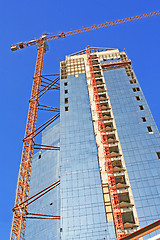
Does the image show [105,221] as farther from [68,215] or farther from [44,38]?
[44,38]

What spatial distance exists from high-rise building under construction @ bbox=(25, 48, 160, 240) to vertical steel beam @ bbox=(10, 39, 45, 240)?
884 centimetres

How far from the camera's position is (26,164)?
63.4 metres

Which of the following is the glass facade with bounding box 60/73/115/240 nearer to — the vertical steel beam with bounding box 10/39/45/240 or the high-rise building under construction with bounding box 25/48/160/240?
the high-rise building under construction with bounding box 25/48/160/240

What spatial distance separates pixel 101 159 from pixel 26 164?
66.0ft

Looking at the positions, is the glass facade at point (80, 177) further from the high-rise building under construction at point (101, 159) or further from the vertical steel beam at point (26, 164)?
the vertical steel beam at point (26, 164)

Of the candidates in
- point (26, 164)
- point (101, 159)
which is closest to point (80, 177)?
point (101, 159)

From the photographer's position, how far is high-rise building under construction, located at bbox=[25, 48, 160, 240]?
47406 mm

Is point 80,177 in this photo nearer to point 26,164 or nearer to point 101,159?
point 101,159

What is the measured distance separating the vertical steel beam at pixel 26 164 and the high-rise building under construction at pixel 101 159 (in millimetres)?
8838

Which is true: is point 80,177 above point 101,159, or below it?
below

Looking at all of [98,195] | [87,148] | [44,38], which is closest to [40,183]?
[87,148]

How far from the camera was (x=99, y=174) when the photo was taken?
53562mm

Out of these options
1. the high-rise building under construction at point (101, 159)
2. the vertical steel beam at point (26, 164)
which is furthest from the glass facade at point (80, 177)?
the vertical steel beam at point (26, 164)

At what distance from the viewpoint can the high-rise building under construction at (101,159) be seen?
4741cm
